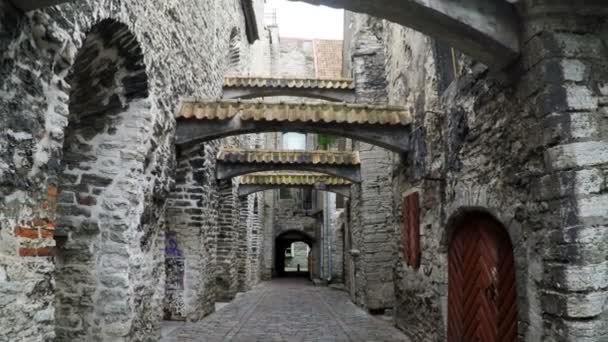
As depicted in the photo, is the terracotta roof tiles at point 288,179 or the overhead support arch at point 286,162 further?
the terracotta roof tiles at point 288,179

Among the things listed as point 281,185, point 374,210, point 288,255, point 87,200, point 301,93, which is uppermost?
point 301,93

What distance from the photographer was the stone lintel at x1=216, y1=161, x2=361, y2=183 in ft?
30.2

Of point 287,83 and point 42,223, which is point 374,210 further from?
point 42,223

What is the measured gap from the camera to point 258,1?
1587cm

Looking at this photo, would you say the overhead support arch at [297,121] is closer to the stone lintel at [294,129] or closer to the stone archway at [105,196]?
the stone lintel at [294,129]

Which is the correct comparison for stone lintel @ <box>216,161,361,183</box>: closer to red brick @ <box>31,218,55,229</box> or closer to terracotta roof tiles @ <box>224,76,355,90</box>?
terracotta roof tiles @ <box>224,76,355,90</box>

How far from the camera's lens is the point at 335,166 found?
32.0 ft

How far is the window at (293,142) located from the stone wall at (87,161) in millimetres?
14622

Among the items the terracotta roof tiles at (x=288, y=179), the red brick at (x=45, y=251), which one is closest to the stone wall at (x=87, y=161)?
the red brick at (x=45, y=251)

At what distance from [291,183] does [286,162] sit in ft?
9.45

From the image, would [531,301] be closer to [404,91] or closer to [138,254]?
[138,254]

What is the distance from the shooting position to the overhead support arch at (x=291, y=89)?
10.3m

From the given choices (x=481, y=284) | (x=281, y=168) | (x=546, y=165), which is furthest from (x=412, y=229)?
(x=281, y=168)

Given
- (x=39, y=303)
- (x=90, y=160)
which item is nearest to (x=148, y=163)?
(x=90, y=160)
